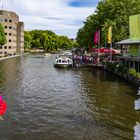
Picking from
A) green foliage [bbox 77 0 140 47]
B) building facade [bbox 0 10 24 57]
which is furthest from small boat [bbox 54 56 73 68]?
building facade [bbox 0 10 24 57]

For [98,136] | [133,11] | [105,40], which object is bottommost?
[98,136]

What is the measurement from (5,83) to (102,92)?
12274 mm

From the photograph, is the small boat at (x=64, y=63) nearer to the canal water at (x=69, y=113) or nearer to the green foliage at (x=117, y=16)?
the green foliage at (x=117, y=16)

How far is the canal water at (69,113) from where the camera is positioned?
60.2ft

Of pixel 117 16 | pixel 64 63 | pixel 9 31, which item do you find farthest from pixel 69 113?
pixel 9 31

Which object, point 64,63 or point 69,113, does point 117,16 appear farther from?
point 69,113

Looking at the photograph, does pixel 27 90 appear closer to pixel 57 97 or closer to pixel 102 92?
pixel 57 97

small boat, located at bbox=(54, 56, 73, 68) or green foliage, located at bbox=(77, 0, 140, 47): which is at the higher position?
green foliage, located at bbox=(77, 0, 140, 47)

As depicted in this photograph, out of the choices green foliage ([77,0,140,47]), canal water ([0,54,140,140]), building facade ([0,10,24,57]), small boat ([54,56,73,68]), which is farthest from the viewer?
building facade ([0,10,24,57])

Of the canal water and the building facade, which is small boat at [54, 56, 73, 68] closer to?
the canal water

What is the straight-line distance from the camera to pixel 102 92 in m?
32.9

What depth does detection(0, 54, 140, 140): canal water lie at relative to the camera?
60.2 feet

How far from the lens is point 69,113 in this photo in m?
23.3

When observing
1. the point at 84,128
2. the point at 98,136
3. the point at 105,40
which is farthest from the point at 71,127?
the point at 105,40
